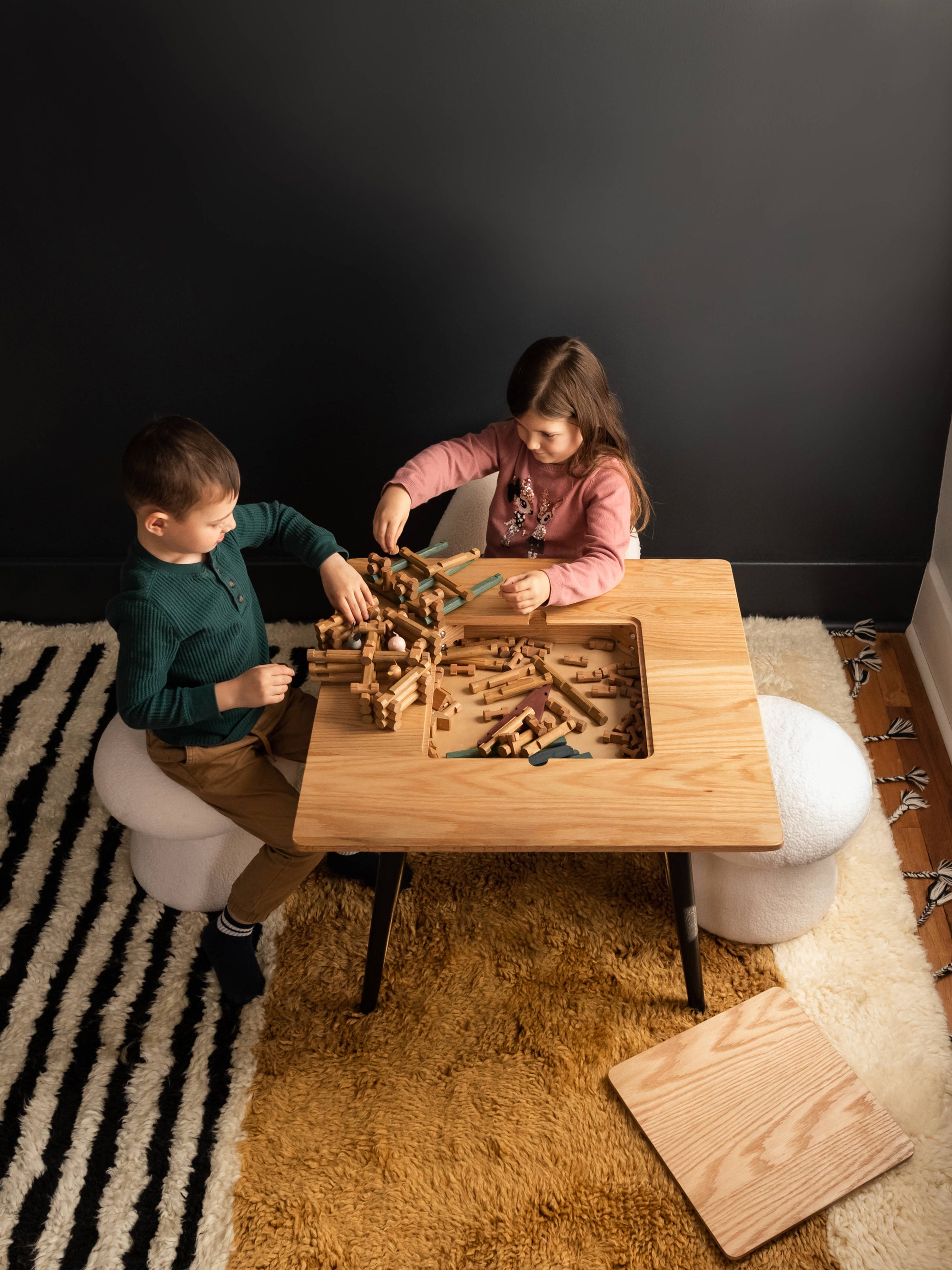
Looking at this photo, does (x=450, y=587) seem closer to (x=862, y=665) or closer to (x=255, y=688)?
(x=255, y=688)

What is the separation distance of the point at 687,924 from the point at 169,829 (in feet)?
3.08

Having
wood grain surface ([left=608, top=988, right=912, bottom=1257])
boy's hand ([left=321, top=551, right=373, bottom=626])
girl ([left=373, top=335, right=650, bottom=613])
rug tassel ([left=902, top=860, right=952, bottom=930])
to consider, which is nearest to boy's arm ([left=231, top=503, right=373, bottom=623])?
boy's hand ([left=321, top=551, right=373, bottom=626])

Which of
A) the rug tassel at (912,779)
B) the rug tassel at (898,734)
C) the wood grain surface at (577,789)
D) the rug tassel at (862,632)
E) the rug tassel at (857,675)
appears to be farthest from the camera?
the rug tassel at (862,632)

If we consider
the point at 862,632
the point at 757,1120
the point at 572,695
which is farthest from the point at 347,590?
the point at 862,632

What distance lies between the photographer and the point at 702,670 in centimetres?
144

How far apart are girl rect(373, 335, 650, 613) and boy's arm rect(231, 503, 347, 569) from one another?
0.11 meters

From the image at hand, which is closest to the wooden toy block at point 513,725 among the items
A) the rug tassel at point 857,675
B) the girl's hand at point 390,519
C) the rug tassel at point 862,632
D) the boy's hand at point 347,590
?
the boy's hand at point 347,590

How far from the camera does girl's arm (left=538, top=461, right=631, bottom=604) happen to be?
60.9 inches

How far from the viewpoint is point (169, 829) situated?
1690 mm

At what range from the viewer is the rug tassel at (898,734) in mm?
2186

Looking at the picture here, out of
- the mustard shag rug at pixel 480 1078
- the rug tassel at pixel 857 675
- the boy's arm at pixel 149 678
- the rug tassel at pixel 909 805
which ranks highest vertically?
the boy's arm at pixel 149 678

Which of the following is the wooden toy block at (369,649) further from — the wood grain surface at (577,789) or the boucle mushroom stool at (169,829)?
the boucle mushroom stool at (169,829)

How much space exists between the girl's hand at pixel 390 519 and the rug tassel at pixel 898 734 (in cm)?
124

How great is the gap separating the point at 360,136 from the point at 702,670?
4.15 ft
